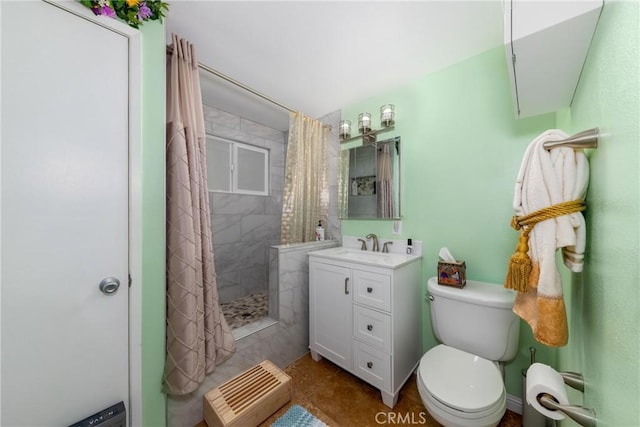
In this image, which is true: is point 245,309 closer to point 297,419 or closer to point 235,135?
point 297,419

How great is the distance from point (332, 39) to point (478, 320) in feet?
5.94

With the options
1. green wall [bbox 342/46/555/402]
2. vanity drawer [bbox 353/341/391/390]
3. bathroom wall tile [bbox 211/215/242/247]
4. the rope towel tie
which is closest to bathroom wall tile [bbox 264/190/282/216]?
bathroom wall tile [bbox 211/215/242/247]

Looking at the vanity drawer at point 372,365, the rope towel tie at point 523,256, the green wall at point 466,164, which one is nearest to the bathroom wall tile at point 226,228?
the vanity drawer at point 372,365

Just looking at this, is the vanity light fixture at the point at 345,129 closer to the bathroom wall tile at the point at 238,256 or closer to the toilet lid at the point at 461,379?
the bathroom wall tile at the point at 238,256

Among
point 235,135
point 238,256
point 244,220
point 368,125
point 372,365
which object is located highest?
point 235,135

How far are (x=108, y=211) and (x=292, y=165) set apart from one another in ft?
4.25

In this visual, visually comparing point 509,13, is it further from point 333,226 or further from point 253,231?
point 253,231

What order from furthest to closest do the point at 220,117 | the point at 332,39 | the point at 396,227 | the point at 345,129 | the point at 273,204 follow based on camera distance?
the point at 273,204
the point at 220,117
the point at 345,129
the point at 396,227
the point at 332,39

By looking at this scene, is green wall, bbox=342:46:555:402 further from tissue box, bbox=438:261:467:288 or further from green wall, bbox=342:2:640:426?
tissue box, bbox=438:261:467:288

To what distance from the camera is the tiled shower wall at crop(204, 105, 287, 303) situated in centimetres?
241

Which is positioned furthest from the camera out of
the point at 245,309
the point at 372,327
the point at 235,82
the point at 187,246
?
the point at 245,309

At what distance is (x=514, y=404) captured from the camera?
1328 mm

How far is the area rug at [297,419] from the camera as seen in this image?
49.3 inches

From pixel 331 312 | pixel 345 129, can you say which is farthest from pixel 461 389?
pixel 345 129
